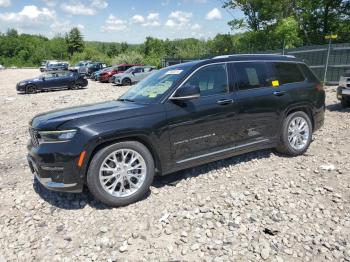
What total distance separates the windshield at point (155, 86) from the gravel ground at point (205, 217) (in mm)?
1310

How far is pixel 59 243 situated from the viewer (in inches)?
136

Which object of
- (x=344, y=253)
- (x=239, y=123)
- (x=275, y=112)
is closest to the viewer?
(x=344, y=253)

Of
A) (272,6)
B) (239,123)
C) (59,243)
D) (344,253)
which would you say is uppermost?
(272,6)

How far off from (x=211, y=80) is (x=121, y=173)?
6.26 ft

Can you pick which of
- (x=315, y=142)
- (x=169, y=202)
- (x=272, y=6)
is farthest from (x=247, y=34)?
(x=169, y=202)

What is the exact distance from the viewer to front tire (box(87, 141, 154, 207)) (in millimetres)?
3824

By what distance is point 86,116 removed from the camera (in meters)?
3.91

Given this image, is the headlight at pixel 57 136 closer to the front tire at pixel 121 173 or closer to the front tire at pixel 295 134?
the front tire at pixel 121 173

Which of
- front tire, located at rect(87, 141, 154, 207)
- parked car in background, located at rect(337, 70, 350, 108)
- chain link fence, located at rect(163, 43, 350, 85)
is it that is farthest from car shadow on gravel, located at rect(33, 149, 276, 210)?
chain link fence, located at rect(163, 43, 350, 85)

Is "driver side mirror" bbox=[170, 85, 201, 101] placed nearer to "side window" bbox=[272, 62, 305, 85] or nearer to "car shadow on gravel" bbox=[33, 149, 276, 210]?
"car shadow on gravel" bbox=[33, 149, 276, 210]

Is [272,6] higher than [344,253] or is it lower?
higher

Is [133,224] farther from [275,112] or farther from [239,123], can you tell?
[275,112]

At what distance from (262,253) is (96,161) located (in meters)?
2.11

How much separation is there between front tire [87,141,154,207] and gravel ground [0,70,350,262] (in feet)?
0.60
